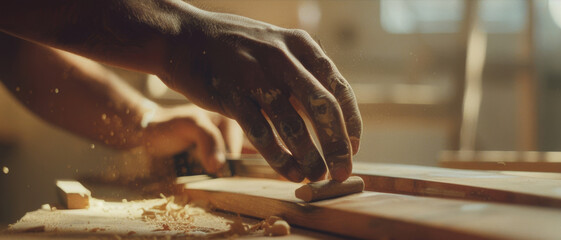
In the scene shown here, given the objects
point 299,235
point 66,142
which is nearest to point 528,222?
point 299,235

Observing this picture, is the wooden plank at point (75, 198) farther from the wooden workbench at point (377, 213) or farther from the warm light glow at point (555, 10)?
the warm light glow at point (555, 10)

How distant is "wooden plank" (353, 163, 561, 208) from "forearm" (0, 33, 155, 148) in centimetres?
91

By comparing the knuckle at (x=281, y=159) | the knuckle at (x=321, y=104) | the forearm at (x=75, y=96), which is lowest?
the knuckle at (x=281, y=159)

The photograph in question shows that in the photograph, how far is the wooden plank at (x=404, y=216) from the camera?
2.11ft

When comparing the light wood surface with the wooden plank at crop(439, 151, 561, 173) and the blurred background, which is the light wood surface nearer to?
the blurred background

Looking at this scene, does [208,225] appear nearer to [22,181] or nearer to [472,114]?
[22,181]

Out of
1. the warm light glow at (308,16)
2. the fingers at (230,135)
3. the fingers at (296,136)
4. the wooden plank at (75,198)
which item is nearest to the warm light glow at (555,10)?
Result: the warm light glow at (308,16)

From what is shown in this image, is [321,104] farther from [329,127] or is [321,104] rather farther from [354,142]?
[354,142]

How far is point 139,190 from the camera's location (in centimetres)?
141

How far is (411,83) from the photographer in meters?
3.28

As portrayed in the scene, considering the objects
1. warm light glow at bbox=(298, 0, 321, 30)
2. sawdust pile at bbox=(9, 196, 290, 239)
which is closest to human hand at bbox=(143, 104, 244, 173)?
sawdust pile at bbox=(9, 196, 290, 239)

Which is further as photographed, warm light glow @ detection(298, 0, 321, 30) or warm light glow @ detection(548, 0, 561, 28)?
warm light glow @ detection(548, 0, 561, 28)

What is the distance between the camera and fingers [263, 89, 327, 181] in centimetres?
87

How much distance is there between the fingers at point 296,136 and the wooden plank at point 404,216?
63mm
